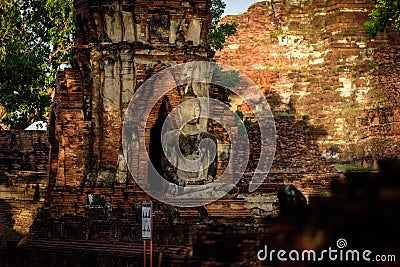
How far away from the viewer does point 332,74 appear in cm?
2106

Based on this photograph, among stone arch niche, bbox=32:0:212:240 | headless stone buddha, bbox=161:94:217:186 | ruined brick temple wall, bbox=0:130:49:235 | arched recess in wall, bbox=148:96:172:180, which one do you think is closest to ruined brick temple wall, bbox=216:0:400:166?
ruined brick temple wall, bbox=0:130:49:235

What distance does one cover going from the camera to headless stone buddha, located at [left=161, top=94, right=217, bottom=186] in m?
10.5

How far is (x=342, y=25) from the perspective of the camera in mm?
21078

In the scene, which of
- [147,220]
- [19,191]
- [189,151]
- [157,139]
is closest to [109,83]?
[157,139]

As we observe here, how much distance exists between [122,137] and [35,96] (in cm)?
1182

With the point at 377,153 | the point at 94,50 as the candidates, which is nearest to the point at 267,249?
the point at 94,50

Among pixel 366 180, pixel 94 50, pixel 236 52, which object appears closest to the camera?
pixel 366 180

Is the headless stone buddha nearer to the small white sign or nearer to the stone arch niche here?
the stone arch niche

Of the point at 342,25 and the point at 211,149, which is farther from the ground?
the point at 342,25

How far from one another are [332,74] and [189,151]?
1125 centimetres

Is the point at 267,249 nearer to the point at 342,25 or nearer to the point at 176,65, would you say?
the point at 176,65

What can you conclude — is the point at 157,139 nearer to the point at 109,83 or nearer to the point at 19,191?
the point at 109,83

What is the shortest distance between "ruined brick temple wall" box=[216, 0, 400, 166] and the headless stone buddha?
9.26 meters

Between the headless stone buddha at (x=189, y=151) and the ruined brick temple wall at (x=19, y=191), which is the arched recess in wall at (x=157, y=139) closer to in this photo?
the headless stone buddha at (x=189, y=151)
